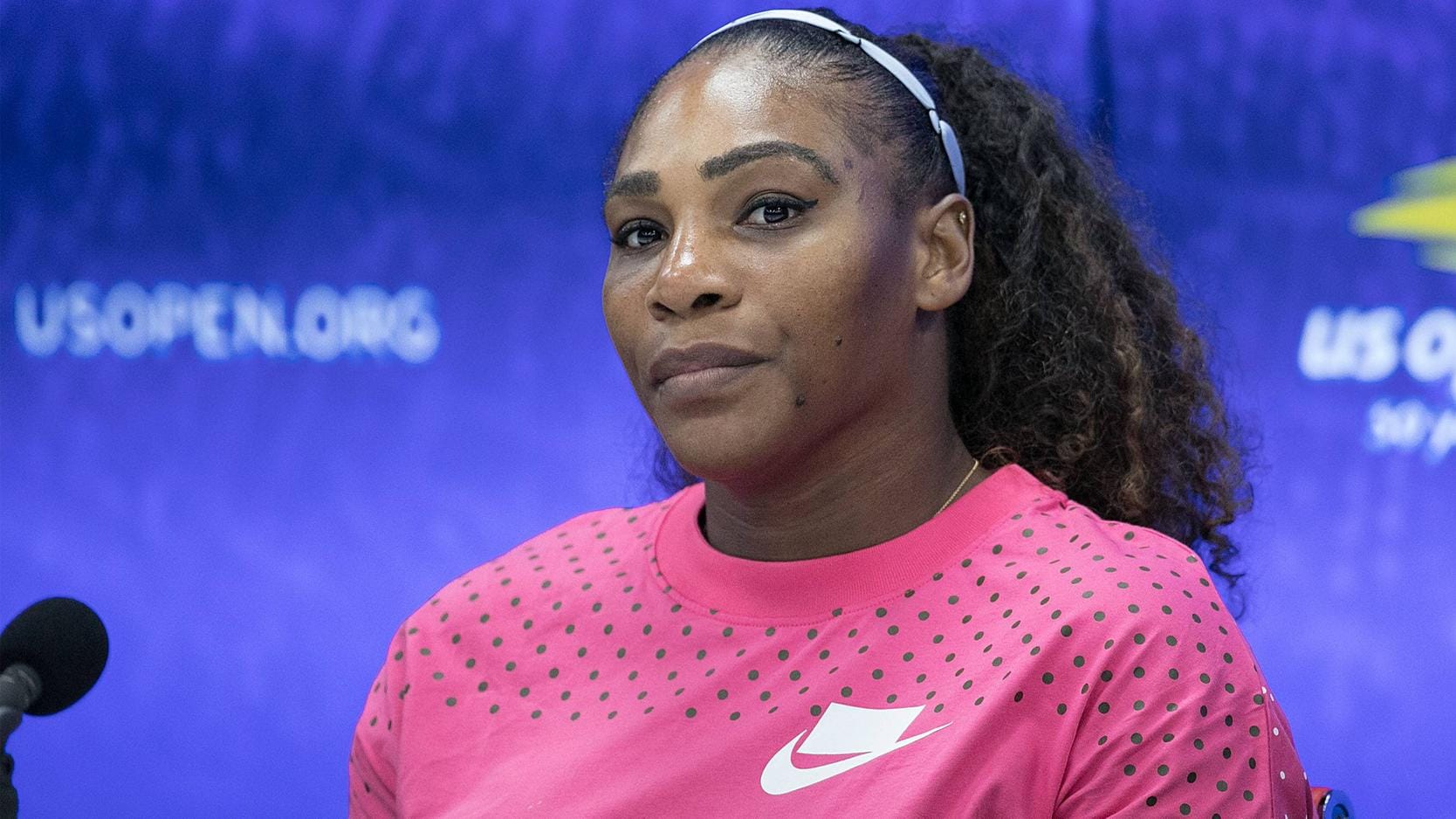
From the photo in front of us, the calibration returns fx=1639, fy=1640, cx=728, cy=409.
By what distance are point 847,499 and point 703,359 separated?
0.19 m

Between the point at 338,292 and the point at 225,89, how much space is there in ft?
1.04

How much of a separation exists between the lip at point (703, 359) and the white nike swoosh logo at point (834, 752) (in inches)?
11.3

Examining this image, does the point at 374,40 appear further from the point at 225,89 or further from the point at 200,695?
the point at 200,695

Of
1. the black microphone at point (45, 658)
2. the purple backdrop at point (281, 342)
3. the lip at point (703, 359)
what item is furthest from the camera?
the purple backdrop at point (281, 342)

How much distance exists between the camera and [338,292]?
7.18 ft

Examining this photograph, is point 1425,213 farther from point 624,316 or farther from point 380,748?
point 380,748

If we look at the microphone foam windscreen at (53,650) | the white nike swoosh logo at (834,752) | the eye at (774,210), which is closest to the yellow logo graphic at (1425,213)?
the eye at (774,210)

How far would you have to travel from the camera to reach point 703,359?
4.44ft

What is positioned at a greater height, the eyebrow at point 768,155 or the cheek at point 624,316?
the eyebrow at point 768,155

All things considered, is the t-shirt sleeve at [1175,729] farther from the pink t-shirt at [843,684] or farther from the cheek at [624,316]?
the cheek at [624,316]

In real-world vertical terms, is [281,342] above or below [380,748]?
above

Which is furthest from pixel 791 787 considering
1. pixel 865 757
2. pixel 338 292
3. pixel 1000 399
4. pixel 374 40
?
pixel 374 40

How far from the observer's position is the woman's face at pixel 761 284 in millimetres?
1344

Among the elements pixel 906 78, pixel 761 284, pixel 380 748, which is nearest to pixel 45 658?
pixel 380 748
